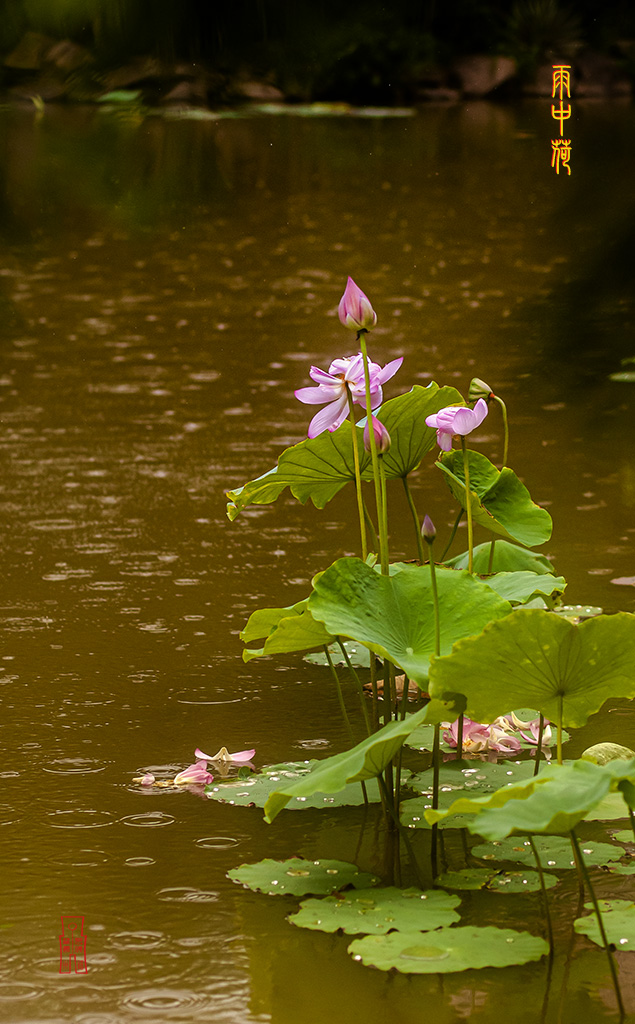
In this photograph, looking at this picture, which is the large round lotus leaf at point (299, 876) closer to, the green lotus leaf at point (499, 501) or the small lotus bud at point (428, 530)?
the small lotus bud at point (428, 530)

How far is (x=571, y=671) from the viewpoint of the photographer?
175cm

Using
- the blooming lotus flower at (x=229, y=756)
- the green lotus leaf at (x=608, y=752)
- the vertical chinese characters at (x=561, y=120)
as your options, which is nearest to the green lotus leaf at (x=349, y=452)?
the blooming lotus flower at (x=229, y=756)

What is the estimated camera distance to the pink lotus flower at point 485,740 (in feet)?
7.73

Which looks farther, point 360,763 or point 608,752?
point 608,752

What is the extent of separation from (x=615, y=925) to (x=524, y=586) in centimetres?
49

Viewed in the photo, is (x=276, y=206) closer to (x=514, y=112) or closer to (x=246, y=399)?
(x=246, y=399)

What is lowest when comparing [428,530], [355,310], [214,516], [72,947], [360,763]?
[72,947]

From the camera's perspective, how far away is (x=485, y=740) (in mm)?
2361

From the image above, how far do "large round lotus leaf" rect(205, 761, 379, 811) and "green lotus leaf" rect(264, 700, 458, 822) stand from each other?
14.2 inches

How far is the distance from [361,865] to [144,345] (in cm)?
415

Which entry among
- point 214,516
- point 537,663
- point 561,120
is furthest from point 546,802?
point 561,120

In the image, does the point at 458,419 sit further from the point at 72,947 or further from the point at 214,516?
the point at 214,516

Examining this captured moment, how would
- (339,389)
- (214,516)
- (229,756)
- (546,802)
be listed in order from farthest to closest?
(214,516), (229,756), (339,389), (546,802)

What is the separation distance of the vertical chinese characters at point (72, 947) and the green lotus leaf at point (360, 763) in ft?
0.98
